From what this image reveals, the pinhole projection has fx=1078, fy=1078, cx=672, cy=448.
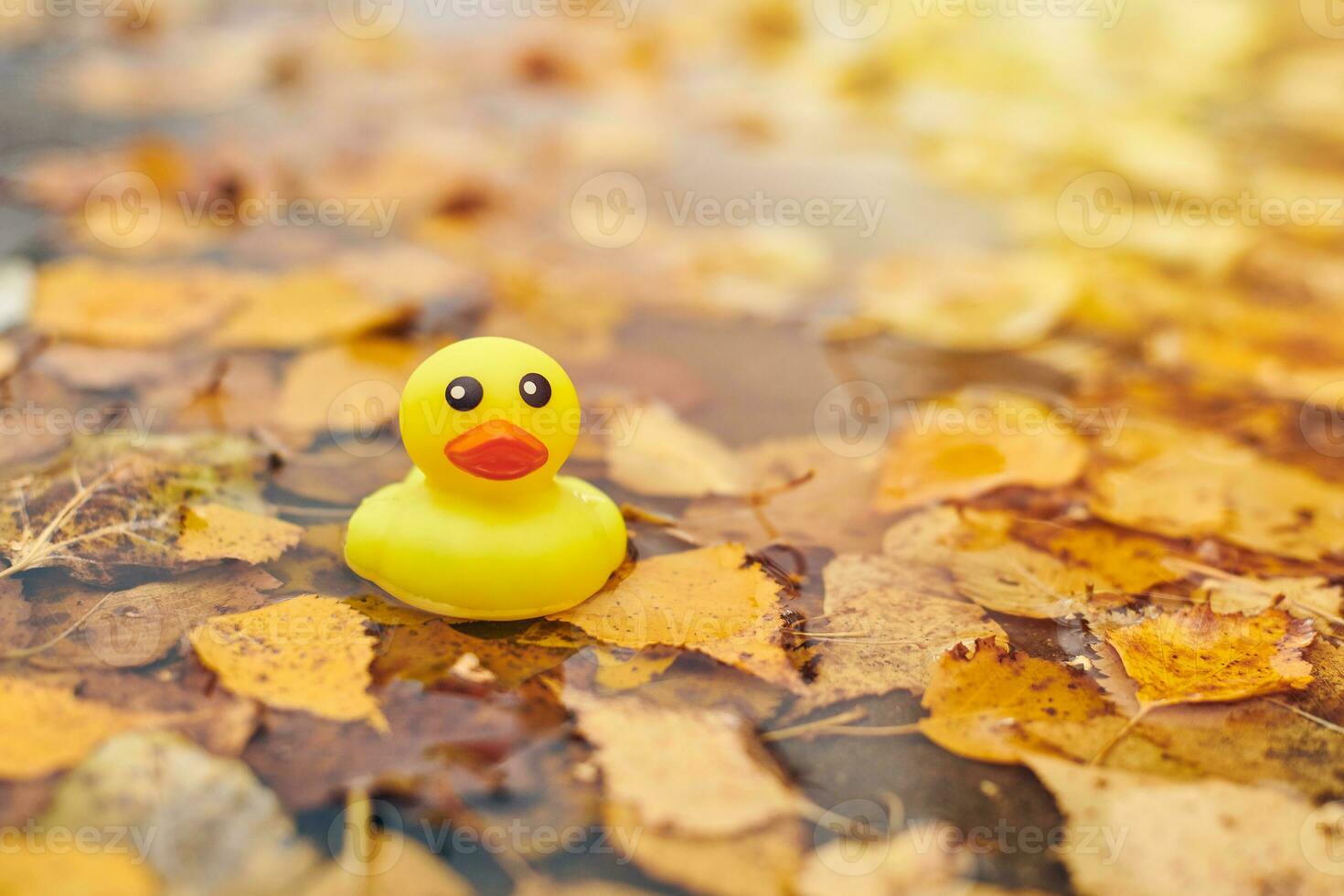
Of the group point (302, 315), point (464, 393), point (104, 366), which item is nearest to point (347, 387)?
point (302, 315)

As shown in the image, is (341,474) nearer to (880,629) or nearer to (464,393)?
(464,393)

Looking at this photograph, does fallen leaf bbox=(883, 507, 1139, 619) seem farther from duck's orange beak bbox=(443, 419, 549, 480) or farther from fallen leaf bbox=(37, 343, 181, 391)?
fallen leaf bbox=(37, 343, 181, 391)

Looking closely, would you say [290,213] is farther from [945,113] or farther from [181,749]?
[945,113]

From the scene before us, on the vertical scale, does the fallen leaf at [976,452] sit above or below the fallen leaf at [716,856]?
above

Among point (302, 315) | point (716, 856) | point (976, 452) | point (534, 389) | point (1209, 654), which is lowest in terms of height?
point (716, 856)

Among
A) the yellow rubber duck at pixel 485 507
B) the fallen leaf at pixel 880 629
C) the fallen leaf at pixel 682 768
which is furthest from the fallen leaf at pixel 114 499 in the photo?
the fallen leaf at pixel 880 629

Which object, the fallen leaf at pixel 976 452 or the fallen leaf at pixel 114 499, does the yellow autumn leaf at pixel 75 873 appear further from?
the fallen leaf at pixel 976 452

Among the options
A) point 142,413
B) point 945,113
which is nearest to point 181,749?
point 142,413

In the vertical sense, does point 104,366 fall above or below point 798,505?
above
